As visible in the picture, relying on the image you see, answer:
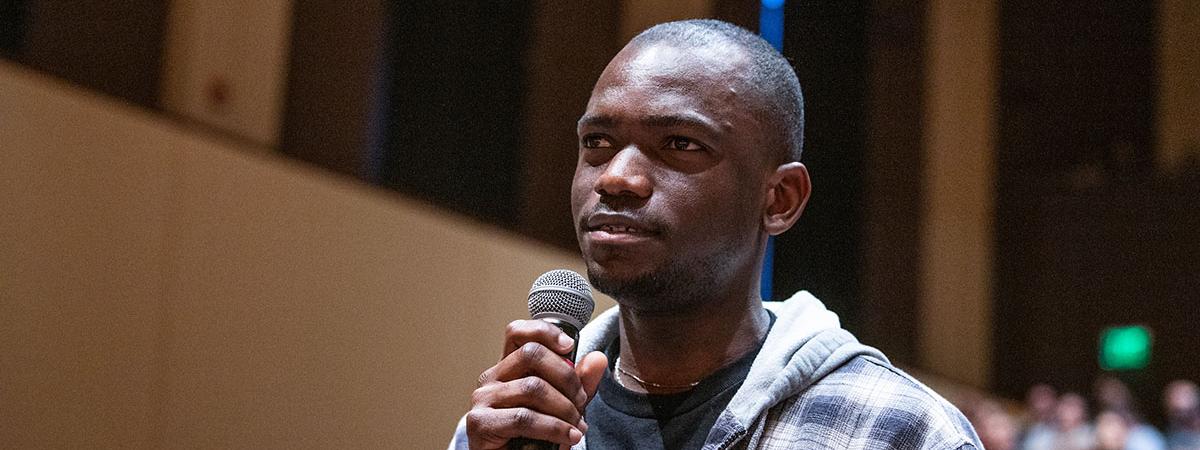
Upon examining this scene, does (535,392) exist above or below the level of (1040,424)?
above

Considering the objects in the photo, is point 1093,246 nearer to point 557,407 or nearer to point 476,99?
point 476,99

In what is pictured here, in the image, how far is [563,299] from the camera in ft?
4.22

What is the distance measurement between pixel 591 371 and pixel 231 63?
219cm

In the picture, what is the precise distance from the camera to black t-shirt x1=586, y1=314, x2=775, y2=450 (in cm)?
146

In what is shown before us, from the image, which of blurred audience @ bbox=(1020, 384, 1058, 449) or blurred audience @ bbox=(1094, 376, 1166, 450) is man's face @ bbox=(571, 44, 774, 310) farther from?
blurred audience @ bbox=(1020, 384, 1058, 449)

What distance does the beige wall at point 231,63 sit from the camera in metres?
2.98

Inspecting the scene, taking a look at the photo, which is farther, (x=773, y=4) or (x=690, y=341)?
(x=773, y=4)

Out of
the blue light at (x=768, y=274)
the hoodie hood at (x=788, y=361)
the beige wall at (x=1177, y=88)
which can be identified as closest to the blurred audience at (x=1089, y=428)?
the beige wall at (x=1177, y=88)

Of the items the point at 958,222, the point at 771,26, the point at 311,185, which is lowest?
the point at 958,222

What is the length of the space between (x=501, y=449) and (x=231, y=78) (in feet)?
7.18

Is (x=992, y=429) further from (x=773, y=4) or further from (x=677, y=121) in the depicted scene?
(x=677, y=121)

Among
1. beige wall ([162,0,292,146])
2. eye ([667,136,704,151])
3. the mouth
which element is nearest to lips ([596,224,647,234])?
the mouth

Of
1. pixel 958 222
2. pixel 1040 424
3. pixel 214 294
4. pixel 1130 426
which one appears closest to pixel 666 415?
pixel 214 294

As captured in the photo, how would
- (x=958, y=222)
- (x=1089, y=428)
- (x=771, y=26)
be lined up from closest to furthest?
(x=771, y=26) < (x=1089, y=428) < (x=958, y=222)
